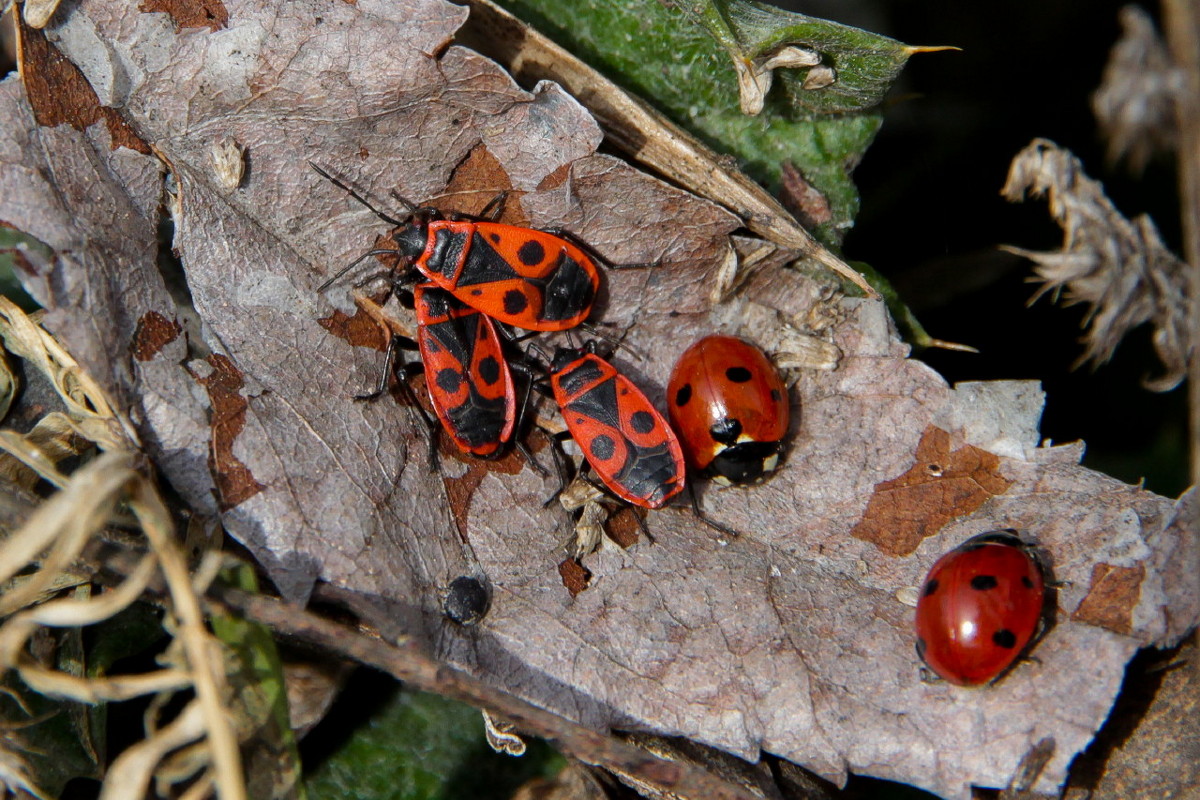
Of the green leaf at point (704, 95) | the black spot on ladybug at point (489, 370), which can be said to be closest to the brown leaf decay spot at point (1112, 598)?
the green leaf at point (704, 95)

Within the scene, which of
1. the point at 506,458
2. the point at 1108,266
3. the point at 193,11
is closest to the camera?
the point at 193,11

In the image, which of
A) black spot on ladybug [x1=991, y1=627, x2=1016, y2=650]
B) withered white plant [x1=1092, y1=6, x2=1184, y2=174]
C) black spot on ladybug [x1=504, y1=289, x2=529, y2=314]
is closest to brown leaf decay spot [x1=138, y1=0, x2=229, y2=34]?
black spot on ladybug [x1=504, y1=289, x2=529, y2=314]

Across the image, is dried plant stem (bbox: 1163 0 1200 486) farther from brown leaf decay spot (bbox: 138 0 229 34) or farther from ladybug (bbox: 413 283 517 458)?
brown leaf decay spot (bbox: 138 0 229 34)

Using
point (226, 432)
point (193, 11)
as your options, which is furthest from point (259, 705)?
point (193, 11)

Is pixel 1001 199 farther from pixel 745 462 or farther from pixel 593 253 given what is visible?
pixel 593 253

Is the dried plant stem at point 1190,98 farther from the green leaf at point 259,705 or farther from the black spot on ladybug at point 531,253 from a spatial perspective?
the green leaf at point 259,705

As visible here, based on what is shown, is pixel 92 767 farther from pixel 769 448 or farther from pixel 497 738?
pixel 769 448
